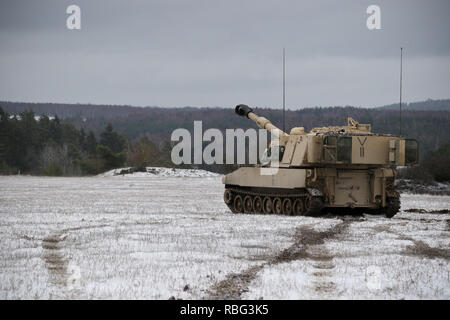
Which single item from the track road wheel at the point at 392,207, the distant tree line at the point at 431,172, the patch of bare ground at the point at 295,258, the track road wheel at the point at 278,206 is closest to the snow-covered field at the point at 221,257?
the patch of bare ground at the point at 295,258

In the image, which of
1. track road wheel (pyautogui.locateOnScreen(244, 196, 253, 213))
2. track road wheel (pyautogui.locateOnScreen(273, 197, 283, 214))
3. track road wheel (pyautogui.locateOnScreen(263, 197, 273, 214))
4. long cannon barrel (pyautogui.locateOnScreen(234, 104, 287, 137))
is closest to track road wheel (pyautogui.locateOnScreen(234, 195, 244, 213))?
track road wheel (pyautogui.locateOnScreen(244, 196, 253, 213))

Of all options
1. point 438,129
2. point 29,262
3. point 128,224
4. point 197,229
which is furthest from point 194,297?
point 438,129

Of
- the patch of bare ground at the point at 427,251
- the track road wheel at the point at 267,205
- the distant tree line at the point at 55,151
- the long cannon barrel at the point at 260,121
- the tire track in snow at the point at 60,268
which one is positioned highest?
the long cannon barrel at the point at 260,121

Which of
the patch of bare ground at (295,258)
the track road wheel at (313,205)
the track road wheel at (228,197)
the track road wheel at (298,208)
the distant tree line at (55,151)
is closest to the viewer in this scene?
the patch of bare ground at (295,258)

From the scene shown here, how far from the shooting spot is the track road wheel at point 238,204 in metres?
29.0

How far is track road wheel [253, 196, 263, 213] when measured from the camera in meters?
27.8

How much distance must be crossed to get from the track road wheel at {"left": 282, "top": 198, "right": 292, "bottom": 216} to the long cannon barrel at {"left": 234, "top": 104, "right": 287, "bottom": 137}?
9.19 feet

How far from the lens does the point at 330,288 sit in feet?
38.1

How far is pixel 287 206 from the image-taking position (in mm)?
26422

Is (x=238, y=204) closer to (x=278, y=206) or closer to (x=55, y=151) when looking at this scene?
(x=278, y=206)

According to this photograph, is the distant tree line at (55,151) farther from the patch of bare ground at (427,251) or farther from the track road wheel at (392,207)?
the patch of bare ground at (427,251)

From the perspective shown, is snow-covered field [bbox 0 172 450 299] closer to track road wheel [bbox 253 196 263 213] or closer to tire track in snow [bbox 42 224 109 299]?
tire track in snow [bbox 42 224 109 299]

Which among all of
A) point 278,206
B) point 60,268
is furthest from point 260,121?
point 60,268

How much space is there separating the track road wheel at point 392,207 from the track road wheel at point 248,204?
507 centimetres
